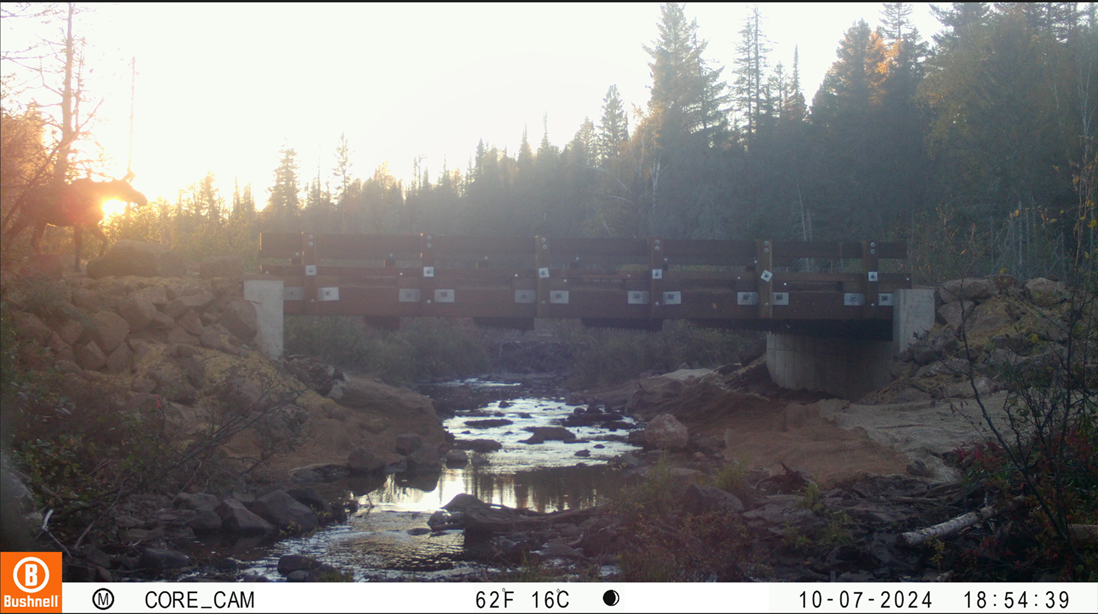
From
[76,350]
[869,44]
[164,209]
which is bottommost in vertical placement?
[76,350]

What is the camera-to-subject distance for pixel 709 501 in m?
9.62

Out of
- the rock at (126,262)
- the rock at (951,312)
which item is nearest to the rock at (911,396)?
the rock at (951,312)

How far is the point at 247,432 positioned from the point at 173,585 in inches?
299

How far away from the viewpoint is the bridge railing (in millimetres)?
15422

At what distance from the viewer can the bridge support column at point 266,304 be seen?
1507 centimetres

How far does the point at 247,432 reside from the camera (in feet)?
42.5

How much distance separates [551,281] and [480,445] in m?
4.10

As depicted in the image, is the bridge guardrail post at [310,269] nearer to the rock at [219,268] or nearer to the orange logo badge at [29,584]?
the rock at [219,268]

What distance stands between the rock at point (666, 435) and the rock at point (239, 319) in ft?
27.2

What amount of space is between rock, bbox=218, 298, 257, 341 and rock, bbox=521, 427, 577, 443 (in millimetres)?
6724

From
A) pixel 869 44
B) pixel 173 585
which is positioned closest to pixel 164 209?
pixel 173 585

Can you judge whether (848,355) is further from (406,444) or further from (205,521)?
(205,521)

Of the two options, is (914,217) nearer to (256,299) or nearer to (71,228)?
(256,299)

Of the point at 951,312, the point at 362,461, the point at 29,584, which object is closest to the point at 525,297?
the point at 362,461
